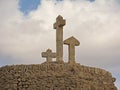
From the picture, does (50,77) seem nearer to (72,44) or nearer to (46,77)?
(46,77)

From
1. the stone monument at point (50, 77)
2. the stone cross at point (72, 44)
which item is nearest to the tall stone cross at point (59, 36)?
the stone cross at point (72, 44)

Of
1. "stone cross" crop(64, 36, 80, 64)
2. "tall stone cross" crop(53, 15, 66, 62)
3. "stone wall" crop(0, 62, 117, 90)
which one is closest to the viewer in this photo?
"stone wall" crop(0, 62, 117, 90)

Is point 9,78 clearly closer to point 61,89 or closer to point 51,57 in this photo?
point 61,89

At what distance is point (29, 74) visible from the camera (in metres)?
19.0

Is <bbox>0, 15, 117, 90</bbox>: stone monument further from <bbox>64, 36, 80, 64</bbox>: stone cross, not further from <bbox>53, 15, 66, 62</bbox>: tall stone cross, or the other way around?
<bbox>53, 15, 66, 62</bbox>: tall stone cross

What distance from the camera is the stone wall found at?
61.9 ft

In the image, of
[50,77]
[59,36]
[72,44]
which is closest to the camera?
[50,77]

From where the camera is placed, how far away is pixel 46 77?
1888 cm

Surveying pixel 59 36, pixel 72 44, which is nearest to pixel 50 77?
pixel 72 44

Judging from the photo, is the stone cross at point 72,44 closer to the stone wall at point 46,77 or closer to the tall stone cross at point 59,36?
the tall stone cross at point 59,36

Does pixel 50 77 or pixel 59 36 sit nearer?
pixel 50 77

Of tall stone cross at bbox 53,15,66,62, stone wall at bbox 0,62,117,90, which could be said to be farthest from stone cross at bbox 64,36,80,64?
stone wall at bbox 0,62,117,90

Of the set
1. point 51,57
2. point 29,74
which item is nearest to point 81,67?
point 29,74

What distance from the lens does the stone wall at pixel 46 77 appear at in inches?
742
